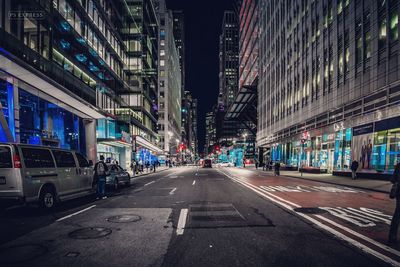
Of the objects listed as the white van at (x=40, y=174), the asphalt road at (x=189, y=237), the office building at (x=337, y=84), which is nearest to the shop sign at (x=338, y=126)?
the office building at (x=337, y=84)

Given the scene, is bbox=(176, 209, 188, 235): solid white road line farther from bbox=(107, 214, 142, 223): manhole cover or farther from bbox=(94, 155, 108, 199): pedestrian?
bbox=(94, 155, 108, 199): pedestrian

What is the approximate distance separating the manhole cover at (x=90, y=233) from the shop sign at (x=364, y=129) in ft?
82.1

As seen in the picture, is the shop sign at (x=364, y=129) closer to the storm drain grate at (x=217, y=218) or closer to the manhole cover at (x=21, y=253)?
the storm drain grate at (x=217, y=218)

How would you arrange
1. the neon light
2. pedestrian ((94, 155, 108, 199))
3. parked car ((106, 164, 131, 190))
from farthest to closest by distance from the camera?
the neon light → parked car ((106, 164, 131, 190)) → pedestrian ((94, 155, 108, 199))

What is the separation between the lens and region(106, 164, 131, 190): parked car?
16.0 meters

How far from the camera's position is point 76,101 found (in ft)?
83.7

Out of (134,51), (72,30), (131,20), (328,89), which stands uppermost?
(131,20)

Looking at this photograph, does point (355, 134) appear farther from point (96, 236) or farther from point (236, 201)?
point (96, 236)

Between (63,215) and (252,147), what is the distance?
109 meters

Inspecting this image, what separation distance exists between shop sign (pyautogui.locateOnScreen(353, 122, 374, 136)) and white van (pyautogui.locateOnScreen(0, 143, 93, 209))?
23.9 m

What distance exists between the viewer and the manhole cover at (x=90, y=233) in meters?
6.20

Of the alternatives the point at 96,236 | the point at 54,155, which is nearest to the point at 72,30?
the point at 54,155

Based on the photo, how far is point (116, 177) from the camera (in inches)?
644

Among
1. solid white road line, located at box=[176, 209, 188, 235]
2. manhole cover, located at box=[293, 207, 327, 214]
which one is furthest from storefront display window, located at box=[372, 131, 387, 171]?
solid white road line, located at box=[176, 209, 188, 235]
